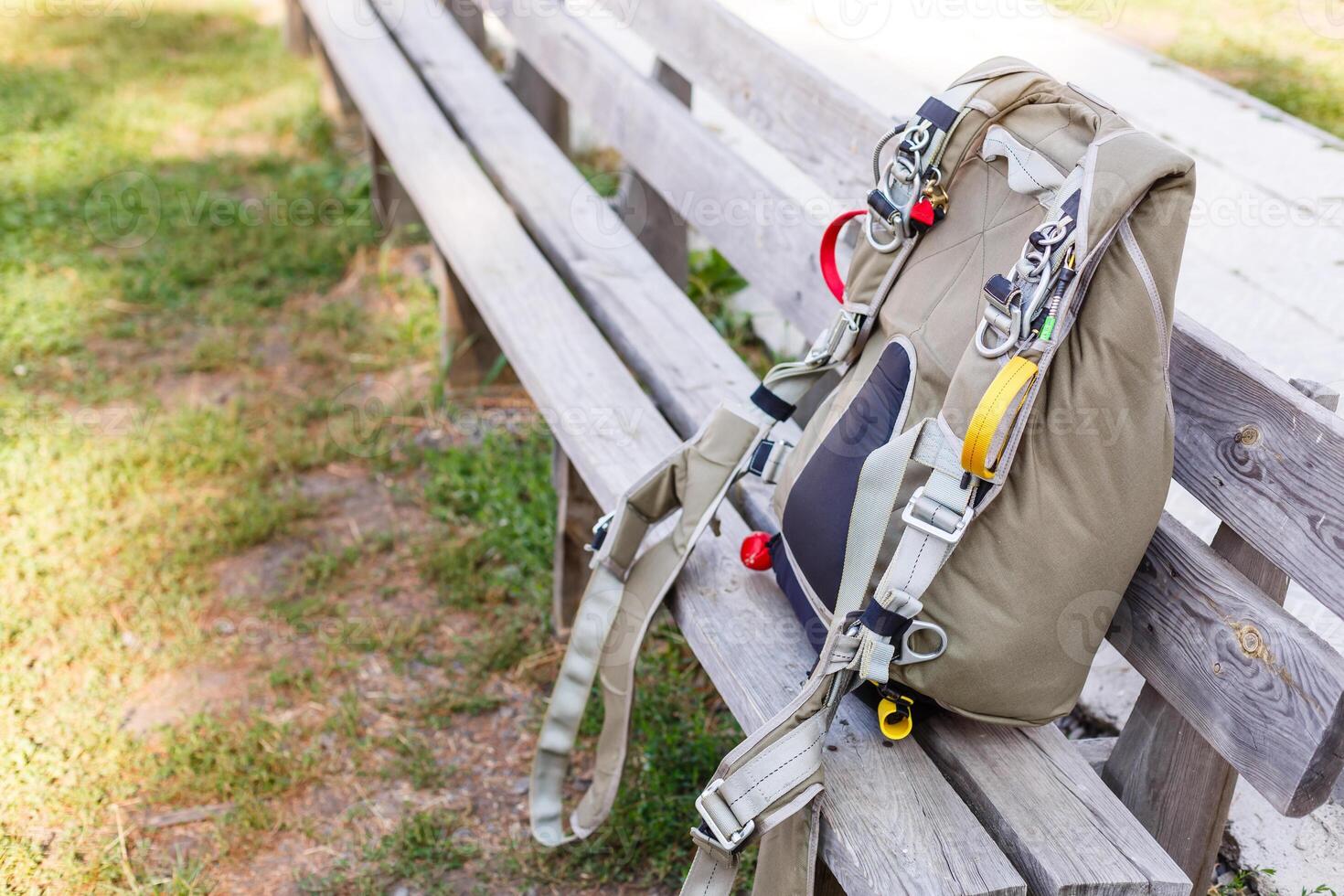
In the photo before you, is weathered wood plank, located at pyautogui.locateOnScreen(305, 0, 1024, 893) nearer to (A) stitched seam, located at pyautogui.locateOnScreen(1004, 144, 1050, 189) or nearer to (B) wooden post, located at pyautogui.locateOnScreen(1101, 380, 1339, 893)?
(B) wooden post, located at pyautogui.locateOnScreen(1101, 380, 1339, 893)

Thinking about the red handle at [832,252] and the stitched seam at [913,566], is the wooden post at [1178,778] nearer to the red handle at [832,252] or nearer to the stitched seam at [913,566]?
the stitched seam at [913,566]

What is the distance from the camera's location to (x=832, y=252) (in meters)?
1.89

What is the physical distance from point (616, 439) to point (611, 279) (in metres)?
0.63

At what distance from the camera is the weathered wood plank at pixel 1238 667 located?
4.23ft

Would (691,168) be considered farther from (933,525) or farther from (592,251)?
(933,525)

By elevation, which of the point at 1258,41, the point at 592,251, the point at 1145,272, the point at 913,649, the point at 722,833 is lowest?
the point at 722,833

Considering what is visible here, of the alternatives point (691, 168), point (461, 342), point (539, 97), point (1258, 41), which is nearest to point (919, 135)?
point (691, 168)

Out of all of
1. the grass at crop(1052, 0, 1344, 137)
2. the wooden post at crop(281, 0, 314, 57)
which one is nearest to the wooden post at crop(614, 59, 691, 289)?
the grass at crop(1052, 0, 1344, 137)

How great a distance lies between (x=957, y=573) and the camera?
4.71ft

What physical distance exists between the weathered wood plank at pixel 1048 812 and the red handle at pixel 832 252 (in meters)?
0.69

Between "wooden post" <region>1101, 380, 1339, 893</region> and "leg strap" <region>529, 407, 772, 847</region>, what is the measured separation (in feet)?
2.26

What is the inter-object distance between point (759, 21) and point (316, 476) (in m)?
2.84

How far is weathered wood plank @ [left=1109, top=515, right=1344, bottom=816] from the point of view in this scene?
1.29 meters

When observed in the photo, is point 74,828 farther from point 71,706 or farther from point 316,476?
point 316,476
